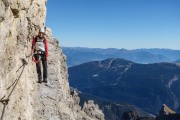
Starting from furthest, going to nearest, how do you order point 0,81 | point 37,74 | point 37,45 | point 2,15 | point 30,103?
point 37,74 < point 37,45 < point 30,103 < point 0,81 < point 2,15

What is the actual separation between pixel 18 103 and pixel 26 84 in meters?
2.50

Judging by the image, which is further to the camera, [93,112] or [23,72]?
[93,112]

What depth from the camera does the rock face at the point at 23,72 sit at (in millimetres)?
14562

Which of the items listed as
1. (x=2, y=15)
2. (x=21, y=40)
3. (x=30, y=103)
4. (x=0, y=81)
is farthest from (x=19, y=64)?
(x=2, y=15)

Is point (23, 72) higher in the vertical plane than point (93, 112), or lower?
higher

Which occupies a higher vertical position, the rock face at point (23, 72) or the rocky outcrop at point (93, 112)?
the rock face at point (23, 72)

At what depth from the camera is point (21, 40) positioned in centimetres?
1909

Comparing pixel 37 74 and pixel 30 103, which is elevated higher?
pixel 37 74

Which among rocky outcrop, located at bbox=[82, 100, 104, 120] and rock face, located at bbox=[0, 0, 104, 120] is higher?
rock face, located at bbox=[0, 0, 104, 120]

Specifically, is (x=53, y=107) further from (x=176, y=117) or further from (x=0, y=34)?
(x=176, y=117)

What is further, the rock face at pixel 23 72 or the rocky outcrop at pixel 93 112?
the rocky outcrop at pixel 93 112

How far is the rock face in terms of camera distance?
1456cm

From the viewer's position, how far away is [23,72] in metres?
19.4

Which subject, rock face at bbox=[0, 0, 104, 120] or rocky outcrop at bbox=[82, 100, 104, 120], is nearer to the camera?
rock face at bbox=[0, 0, 104, 120]
